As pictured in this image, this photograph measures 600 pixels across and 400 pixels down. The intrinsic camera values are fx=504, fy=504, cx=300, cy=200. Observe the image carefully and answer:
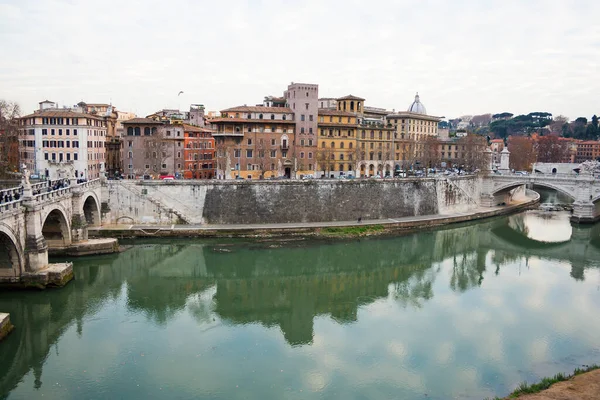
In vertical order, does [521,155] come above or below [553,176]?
above

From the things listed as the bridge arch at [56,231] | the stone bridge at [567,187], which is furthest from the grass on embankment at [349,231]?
the stone bridge at [567,187]

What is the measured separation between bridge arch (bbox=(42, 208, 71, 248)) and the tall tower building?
2238 centimetres

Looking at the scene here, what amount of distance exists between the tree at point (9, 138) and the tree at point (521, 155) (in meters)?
57.7

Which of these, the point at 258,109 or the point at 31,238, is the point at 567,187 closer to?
the point at 258,109

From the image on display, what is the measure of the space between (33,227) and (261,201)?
17064mm

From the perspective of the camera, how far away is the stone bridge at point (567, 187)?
40844mm

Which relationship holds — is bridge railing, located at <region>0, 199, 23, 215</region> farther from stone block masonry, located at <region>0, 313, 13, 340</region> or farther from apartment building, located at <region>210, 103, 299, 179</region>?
apartment building, located at <region>210, 103, 299, 179</region>

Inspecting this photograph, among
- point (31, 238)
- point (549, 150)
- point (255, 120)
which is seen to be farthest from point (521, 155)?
point (31, 238)

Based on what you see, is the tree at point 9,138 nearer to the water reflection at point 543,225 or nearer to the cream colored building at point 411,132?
the cream colored building at point 411,132

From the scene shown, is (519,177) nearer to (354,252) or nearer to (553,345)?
(354,252)

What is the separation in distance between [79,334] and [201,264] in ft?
33.2

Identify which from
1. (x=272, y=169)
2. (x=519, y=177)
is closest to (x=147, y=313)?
(x=272, y=169)

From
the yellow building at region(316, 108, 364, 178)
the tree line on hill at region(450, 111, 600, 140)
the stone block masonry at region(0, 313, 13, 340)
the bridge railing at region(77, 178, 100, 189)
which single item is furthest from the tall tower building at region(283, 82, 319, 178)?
the tree line on hill at region(450, 111, 600, 140)

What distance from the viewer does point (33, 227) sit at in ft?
71.4
